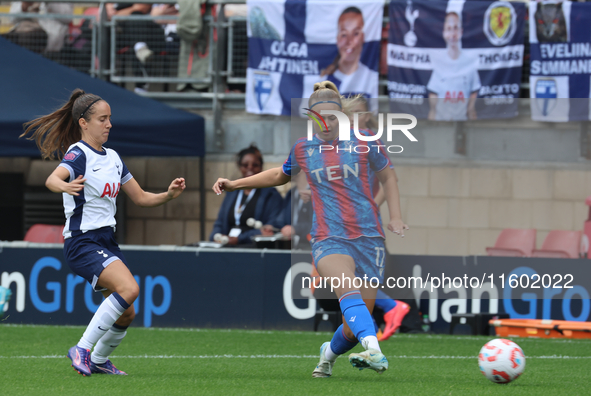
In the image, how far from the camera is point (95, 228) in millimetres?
5301

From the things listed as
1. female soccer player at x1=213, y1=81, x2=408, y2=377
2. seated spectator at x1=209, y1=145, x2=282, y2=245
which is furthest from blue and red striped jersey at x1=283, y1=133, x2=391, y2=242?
seated spectator at x1=209, y1=145, x2=282, y2=245

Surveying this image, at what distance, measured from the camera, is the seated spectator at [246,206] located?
973 centimetres

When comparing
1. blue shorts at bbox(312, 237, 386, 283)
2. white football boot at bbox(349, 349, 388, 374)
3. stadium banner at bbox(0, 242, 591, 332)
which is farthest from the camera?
stadium banner at bbox(0, 242, 591, 332)

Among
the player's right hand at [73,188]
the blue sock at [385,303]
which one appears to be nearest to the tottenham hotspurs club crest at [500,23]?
the blue sock at [385,303]

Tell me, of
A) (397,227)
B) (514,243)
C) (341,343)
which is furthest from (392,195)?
(514,243)

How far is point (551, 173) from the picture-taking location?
10977 millimetres

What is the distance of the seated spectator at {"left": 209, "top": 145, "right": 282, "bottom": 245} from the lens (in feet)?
31.9

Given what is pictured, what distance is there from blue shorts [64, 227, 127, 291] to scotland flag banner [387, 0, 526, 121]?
21.2 ft

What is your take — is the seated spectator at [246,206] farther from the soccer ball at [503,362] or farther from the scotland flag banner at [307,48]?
the soccer ball at [503,362]

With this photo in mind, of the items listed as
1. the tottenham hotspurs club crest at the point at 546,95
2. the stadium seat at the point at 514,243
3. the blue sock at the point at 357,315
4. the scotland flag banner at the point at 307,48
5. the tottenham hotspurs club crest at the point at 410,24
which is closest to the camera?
the blue sock at the point at 357,315

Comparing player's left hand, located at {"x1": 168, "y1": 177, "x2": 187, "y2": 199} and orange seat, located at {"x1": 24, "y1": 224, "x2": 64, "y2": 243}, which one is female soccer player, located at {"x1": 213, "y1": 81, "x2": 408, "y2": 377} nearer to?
player's left hand, located at {"x1": 168, "y1": 177, "x2": 187, "y2": 199}

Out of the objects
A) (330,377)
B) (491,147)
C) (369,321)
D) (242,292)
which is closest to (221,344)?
(242,292)

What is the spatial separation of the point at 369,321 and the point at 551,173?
6.75 metres

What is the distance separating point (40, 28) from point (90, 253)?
780 cm
